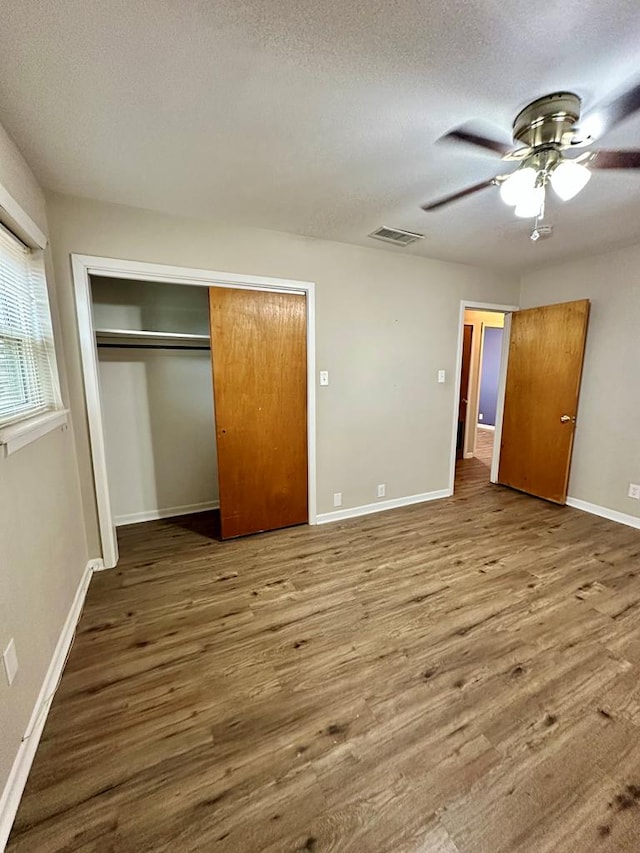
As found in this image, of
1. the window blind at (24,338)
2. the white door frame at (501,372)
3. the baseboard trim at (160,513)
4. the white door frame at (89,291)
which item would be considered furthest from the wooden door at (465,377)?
the window blind at (24,338)

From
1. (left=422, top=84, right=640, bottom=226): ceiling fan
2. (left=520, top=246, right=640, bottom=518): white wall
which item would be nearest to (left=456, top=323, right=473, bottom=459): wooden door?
(left=520, top=246, right=640, bottom=518): white wall

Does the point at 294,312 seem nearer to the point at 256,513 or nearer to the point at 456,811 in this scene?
the point at 256,513

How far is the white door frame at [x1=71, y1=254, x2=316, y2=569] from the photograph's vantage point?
2295 mm

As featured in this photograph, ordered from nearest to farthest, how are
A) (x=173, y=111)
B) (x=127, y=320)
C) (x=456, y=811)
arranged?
(x=456, y=811) < (x=173, y=111) < (x=127, y=320)

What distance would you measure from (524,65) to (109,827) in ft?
9.47

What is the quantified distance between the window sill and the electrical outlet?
0.70 meters

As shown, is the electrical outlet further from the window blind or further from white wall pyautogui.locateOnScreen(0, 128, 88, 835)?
the window blind

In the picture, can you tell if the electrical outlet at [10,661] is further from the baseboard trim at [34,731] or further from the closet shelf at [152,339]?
the closet shelf at [152,339]

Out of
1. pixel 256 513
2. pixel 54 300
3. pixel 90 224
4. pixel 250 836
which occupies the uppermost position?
pixel 90 224

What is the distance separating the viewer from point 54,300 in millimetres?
2170

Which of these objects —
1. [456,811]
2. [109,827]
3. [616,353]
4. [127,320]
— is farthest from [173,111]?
[616,353]

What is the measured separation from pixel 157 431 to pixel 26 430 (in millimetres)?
1926

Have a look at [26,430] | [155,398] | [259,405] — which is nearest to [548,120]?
[259,405]

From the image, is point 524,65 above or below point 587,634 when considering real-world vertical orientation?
above
